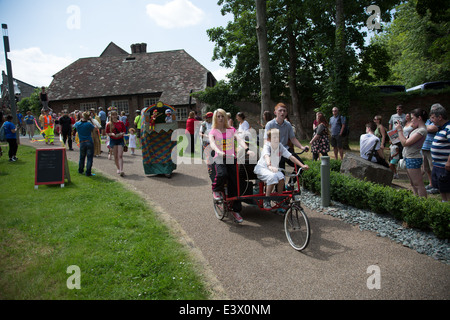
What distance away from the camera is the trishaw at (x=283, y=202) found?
4.88 meters

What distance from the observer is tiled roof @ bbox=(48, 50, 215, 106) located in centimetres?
3095

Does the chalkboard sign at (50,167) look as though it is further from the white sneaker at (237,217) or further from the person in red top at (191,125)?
the person in red top at (191,125)

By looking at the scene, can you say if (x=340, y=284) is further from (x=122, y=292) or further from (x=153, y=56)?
(x=153, y=56)

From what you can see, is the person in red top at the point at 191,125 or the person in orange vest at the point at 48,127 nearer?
the person in red top at the point at 191,125

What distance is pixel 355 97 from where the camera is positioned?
63.9 ft

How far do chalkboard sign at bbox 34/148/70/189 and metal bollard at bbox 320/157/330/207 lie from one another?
266 inches

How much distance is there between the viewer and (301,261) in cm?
447

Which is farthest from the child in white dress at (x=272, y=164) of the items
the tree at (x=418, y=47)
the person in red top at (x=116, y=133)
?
the tree at (x=418, y=47)

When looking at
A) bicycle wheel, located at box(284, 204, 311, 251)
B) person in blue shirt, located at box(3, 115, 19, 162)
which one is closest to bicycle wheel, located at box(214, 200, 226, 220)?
bicycle wheel, located at box(284, 204, 311, 251)

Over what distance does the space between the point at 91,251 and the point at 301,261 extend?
302 centimetres

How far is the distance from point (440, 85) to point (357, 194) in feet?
62.7

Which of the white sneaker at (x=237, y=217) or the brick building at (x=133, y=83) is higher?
the brick building at (x=133, y=83)

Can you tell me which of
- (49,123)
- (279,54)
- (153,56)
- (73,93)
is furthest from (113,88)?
(279,54)

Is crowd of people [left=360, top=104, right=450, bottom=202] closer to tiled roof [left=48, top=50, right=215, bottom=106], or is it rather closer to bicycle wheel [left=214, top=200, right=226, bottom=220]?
bicycle wheel [left=214, top=200, right=226, bottom=220]
